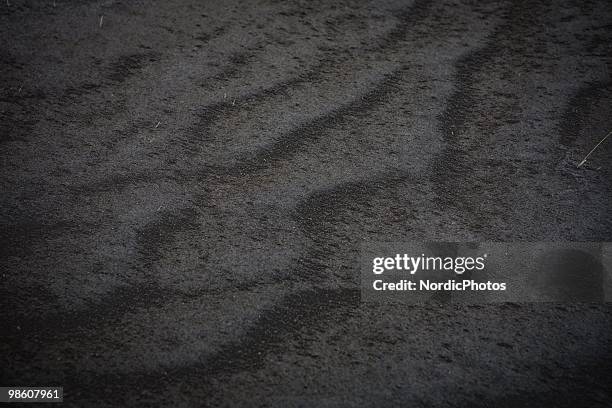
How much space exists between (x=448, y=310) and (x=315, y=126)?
0.55 metres

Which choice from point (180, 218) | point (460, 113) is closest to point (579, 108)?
point (460, 113)

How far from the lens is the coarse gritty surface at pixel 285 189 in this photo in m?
0.81

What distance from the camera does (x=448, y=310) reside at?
0.91 metres

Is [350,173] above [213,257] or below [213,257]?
above

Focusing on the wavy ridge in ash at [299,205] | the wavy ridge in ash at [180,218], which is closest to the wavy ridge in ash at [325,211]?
the wavy ridge in ash at [299,205]

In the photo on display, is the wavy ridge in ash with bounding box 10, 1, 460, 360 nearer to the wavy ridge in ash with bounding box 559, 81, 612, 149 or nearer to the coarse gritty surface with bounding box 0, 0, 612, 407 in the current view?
the coarse gritty surface with bounding box 0, 0, 612, 407

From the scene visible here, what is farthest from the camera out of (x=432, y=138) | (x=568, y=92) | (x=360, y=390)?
(x=568, y=92)

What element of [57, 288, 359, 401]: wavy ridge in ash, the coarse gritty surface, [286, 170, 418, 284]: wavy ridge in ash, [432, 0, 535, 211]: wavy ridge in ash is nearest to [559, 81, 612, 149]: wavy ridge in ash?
the coarse gritty surface

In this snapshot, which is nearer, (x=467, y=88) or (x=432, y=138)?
(x=432, y=138)

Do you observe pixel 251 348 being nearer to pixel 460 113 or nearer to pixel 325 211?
pixel 325 211

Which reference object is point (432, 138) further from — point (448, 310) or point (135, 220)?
point (135, 220)

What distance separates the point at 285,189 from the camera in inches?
43.7

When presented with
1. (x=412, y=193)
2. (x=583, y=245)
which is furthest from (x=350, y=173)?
(x=583, y=245)

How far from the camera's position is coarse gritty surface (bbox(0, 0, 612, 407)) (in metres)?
0.81
